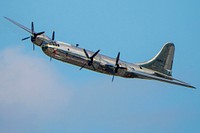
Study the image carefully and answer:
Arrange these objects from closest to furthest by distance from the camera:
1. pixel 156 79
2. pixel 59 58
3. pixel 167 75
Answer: pixel 59 58
pixel 156 79
pixel 167 75

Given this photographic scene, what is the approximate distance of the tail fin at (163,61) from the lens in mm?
86562

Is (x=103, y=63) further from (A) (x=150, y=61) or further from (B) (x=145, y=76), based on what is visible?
(A) (x=150, y=61)

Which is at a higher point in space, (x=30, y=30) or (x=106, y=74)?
(x=30, y=30)

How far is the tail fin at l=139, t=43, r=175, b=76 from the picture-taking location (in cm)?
8656

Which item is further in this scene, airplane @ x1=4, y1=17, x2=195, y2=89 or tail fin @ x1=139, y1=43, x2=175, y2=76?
tail fin @ x1=139, y1=43, x2=175, y2=76

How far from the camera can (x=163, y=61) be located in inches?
3445

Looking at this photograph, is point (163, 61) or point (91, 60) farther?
point (163, 61)

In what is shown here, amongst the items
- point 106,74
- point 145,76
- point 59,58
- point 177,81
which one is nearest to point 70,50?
point 59,58

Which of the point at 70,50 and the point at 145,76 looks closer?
the point at 70,50

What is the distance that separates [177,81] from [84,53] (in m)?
17.8

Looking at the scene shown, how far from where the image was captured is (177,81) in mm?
78500

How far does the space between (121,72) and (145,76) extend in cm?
482

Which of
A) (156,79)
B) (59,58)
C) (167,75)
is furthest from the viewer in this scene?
(167,75)

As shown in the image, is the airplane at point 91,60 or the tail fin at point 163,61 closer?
the airplane at point 91,60
